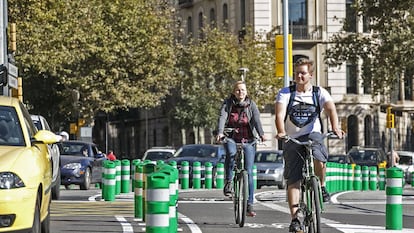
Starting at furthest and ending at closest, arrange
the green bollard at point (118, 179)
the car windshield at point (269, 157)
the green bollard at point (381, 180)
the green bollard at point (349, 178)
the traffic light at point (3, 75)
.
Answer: the green bollard at point (381, 180)
the car windshield at point (269, 157)
the green bollard at point (349, 178)
the traffic light at point (3, 75)
the green bollard at point (118, 179)

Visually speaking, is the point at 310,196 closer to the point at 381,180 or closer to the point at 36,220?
the point at 36,220

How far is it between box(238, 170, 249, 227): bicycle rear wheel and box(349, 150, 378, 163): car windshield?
A: 35.1 meters

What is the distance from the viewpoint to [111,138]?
3883 inches

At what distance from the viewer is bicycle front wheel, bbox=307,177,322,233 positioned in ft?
39.5

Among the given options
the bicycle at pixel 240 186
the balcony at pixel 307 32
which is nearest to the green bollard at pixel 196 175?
the bicycle at pixel 240 186

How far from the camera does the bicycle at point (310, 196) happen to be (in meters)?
12.1

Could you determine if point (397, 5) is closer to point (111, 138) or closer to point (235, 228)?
point (235, 228)

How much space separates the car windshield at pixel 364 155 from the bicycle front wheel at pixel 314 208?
127 feet

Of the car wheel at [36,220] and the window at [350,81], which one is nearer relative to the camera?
the car wheel at [36,220]

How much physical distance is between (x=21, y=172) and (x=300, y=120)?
120 inches

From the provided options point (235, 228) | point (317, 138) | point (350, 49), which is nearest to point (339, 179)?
point (350, 49)

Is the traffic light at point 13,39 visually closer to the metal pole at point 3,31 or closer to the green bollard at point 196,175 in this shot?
the metal pole at point 3,31

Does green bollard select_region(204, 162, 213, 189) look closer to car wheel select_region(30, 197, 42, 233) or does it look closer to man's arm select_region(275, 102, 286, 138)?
man's arm select_region(275, 102, 286, 138)

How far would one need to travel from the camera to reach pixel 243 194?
15859 millimetres
